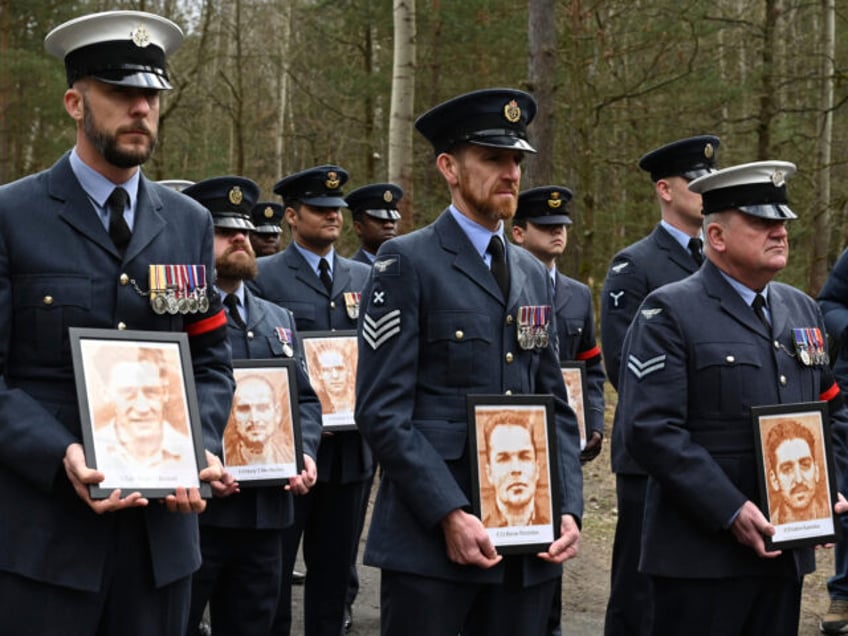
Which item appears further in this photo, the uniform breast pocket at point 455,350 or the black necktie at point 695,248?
the black necktie at point 695,248

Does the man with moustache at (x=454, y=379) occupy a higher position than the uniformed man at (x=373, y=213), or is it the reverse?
the uniformed man at (x=373, y=213)

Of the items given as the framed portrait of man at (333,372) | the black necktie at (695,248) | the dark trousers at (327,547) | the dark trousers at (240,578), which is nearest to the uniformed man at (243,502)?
the dark trousers at (240,578)

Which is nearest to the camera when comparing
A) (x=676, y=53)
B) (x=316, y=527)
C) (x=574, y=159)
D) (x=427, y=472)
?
(x=427, y=472)

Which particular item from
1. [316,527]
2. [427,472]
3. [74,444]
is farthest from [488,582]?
[316,527]

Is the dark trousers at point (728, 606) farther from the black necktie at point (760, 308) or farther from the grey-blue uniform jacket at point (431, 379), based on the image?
the black necktie at point (760, 308)

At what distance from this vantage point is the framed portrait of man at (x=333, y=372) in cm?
672

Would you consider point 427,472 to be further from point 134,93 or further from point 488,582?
point 134,93

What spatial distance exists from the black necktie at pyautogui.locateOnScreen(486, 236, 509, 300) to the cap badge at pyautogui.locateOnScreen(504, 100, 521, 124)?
1.36 ft

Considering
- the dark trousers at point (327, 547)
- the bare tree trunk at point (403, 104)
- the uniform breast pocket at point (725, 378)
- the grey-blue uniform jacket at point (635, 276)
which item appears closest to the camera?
the uniform breast pocket at point (725, 378)

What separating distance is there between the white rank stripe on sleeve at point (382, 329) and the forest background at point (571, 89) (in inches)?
422

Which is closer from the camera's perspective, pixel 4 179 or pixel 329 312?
pixel 329 312

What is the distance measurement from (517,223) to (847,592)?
304 cm

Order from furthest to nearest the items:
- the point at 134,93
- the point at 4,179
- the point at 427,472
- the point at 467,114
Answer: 1. the point at 4,179
2. the point at 467,114
3. the point at 427,472
4. the point at 134,93

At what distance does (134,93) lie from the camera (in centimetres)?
367
